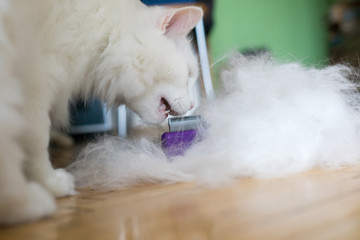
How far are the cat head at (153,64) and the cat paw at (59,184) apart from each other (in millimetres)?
340

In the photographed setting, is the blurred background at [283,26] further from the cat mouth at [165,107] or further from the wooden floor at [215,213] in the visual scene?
the wooden floor at [215,213]

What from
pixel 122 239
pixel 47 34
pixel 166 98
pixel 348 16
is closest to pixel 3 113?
pixel 122 239

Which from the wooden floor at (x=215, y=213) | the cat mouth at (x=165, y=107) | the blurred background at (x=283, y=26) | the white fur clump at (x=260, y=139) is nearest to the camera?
the wooden floor at (x=215, y=213)

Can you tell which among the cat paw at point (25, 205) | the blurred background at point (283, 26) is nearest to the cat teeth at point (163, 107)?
the cat paw at point (25, 205)

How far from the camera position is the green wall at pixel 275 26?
2828 millimetres

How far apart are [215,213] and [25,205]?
35 cm

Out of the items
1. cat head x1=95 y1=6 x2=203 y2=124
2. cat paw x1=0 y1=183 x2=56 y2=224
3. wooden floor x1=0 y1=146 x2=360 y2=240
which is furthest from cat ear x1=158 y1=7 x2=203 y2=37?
cat paw x1=0 y1=183 x2=56 y2=224

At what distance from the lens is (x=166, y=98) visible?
1198 mm

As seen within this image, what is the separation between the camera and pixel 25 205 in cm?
64

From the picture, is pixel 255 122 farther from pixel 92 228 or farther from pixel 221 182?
pixel 92 228

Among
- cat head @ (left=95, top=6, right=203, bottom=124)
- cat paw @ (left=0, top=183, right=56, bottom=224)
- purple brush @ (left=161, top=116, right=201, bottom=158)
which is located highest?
cat head @ (left=95, top=6, right=203, bottom=124)

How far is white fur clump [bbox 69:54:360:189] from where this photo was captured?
38.7 inches

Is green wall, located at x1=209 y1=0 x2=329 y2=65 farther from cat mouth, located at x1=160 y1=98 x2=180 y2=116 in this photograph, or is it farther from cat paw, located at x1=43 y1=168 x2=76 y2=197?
cat paw, located at x1=43 y1=168 x2=76 y2=197

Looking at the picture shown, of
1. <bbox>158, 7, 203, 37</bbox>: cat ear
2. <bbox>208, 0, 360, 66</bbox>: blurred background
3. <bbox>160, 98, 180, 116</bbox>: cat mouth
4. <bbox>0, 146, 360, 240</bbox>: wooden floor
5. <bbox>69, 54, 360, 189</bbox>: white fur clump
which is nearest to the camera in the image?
<bbox>0, 146, 360, 240</bbox>: wooden floor
